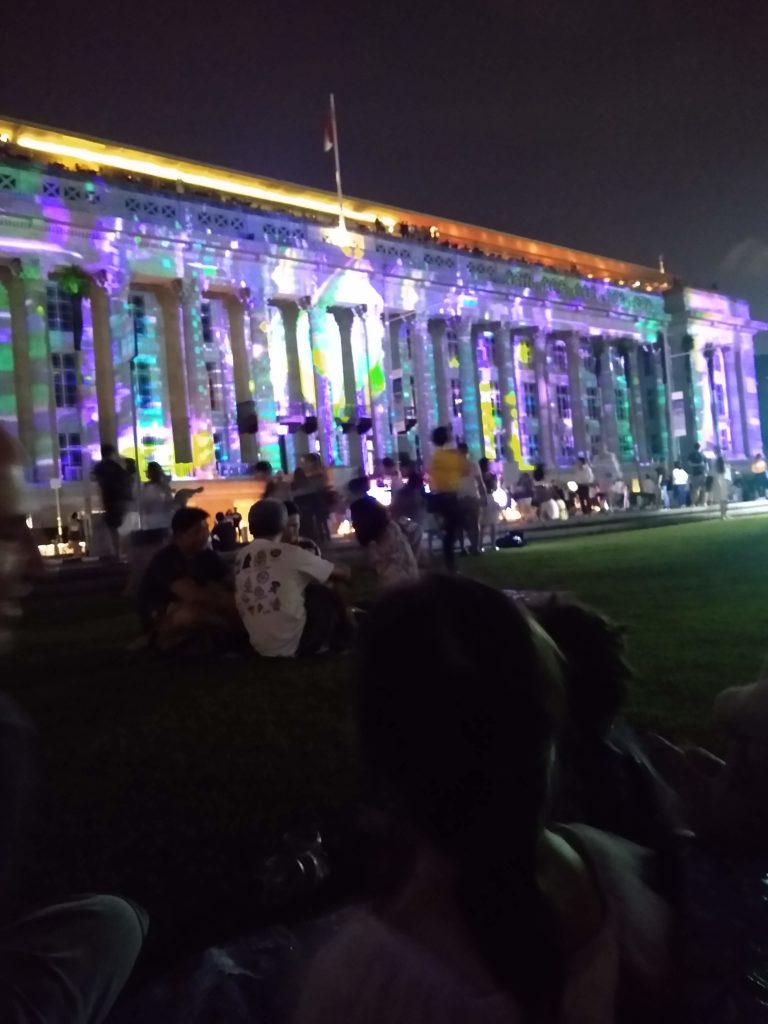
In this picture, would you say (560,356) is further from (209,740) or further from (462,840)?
(462,840)

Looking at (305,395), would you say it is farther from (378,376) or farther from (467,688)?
(467,688)

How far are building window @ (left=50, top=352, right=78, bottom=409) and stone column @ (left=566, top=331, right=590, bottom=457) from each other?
25634 millimetres

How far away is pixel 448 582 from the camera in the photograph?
109cm

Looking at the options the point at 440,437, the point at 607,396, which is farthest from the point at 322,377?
the point at 440,437

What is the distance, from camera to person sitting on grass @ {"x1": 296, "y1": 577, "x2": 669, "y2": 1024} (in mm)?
1020

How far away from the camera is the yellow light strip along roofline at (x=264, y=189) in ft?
101

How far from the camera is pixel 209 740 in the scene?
465cm

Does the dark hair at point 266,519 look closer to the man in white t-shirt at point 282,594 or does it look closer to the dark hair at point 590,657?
the man in white t-shirt at point 282,594

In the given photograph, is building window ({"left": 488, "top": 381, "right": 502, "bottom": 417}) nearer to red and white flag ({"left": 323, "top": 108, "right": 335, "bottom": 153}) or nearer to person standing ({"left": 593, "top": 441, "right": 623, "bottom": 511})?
person standing ({"left": 593, "top": 441, "right": 623, "bottom": 511})

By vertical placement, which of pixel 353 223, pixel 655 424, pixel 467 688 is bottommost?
pixel 467 688

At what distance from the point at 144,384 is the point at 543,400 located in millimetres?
20441

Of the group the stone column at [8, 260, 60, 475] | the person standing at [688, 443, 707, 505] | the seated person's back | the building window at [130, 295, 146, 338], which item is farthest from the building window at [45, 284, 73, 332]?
the seated person's back

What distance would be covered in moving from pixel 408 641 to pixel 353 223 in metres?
39.2

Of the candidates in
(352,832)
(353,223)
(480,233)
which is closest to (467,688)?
(352,832)
